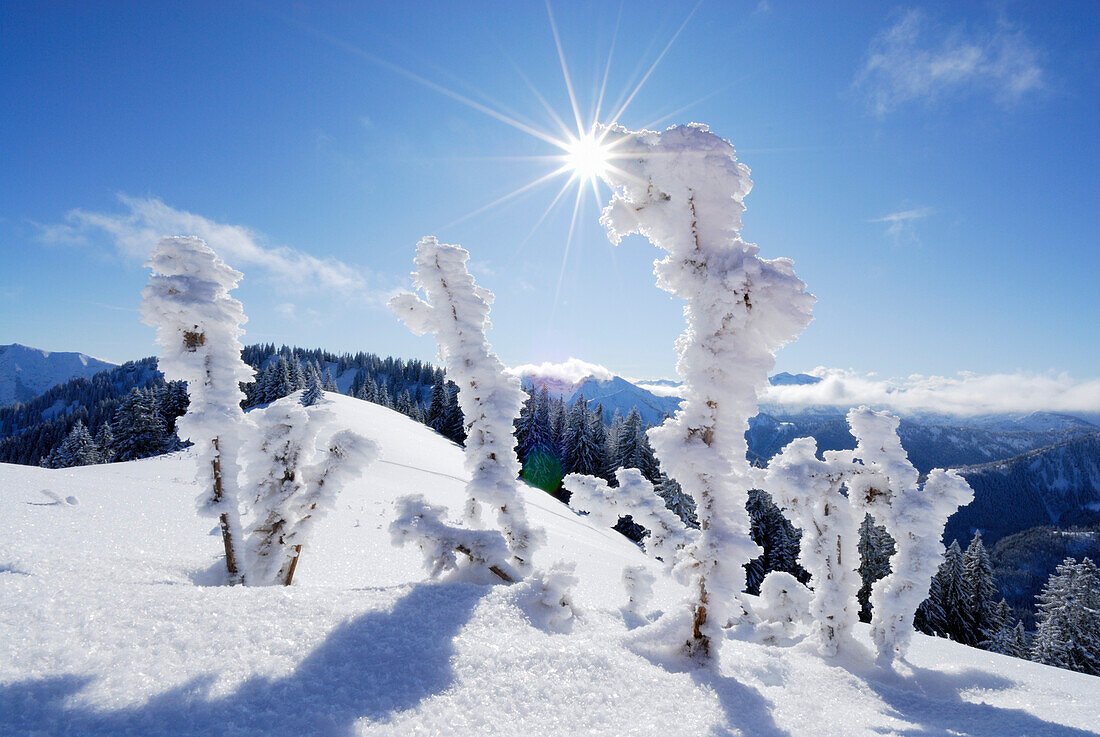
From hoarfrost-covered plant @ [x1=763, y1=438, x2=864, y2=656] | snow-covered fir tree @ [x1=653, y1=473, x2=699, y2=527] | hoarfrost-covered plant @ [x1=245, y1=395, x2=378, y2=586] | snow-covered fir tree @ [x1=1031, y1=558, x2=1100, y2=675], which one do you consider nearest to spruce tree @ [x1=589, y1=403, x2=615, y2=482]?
snow-covered fir tree @ [x1=653, y1=473, x2=699, y2=527]

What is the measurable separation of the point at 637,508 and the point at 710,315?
647cm

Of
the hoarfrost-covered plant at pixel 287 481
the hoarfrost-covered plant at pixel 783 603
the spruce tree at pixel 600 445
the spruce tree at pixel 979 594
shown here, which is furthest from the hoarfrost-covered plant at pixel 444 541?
the spruce tree at pixel 600 445

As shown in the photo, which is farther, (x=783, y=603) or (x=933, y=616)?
(x=933, y=616)

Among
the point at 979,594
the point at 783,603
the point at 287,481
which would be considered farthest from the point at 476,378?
the point at 979,594

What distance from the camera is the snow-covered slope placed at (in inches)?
144

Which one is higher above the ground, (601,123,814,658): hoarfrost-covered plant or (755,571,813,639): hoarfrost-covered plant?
(601,123,814,658): hoarfrost-covered plant

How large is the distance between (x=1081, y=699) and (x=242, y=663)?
14.5 m

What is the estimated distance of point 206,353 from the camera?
8.46 m

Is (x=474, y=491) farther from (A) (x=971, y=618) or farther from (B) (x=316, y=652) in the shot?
(A) (x=971, y=618)

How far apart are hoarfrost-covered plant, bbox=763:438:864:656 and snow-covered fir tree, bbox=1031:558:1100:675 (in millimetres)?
30581

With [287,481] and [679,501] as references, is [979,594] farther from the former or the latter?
[287,481]

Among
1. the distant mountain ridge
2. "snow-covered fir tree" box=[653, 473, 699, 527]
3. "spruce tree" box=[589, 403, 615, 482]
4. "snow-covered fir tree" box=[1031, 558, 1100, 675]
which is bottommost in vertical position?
"snow-covered fir tree" box=[1031, 558, 1100, 675]

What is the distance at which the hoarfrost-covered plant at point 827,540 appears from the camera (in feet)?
32.7

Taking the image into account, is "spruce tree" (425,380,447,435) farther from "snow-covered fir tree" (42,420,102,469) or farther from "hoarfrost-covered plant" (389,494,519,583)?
"hoarfrost-covered plant" (389,494,519,583)
